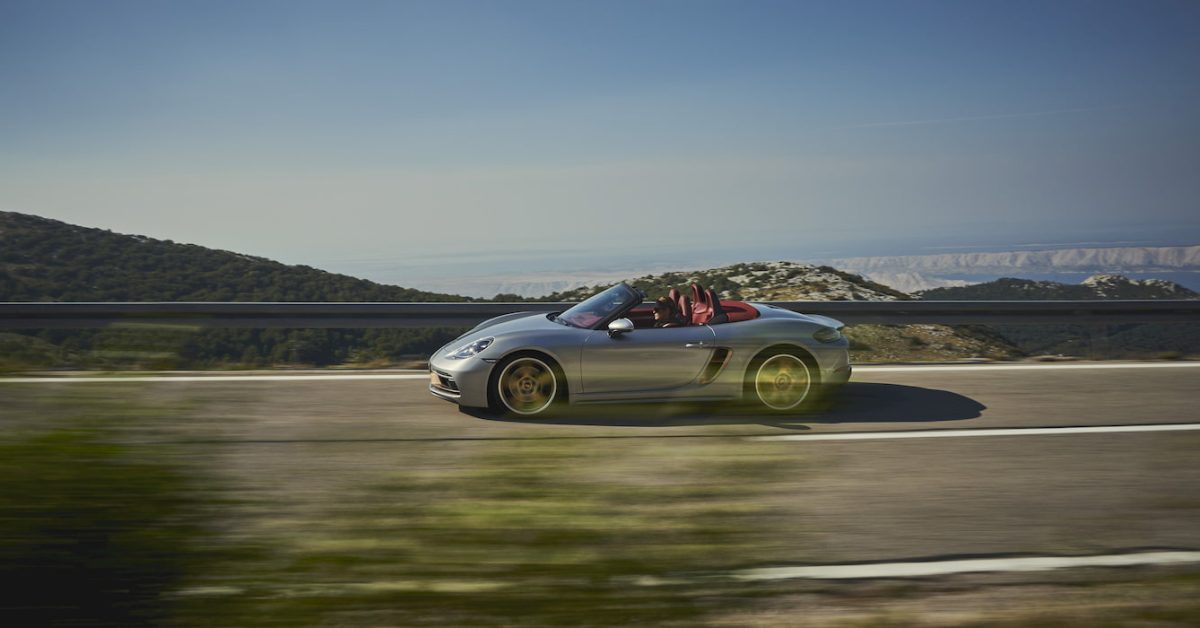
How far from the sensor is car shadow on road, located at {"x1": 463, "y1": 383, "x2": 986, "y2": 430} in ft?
24.0

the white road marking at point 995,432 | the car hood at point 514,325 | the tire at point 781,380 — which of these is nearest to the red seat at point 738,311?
the tire at point 781,380

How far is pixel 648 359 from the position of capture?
7574 mm

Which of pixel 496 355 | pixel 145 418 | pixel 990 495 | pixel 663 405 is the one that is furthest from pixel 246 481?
pixel 663 405

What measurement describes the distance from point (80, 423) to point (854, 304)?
9.58 meters

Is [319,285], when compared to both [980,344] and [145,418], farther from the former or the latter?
[145,418]

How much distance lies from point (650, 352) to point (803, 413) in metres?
1.38

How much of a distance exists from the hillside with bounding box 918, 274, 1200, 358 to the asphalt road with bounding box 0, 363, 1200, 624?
0.98 meters

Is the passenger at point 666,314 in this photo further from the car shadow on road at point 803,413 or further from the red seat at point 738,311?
the car shadow on road at point 803,413

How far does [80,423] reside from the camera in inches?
96.8

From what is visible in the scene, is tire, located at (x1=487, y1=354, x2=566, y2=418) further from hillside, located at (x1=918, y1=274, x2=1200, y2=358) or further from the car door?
hillside, located at (x1=918, y1=274, x2=1200, y2=358)

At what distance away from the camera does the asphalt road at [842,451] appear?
263 centimetres

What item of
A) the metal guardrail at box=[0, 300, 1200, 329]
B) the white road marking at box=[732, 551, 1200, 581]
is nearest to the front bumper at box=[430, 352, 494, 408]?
the metal guardrail at box=[0, 300, 1200, 329]

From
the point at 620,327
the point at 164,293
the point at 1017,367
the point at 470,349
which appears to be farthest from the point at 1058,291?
the point at 164,293

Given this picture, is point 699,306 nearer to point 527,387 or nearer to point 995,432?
point 527,387
